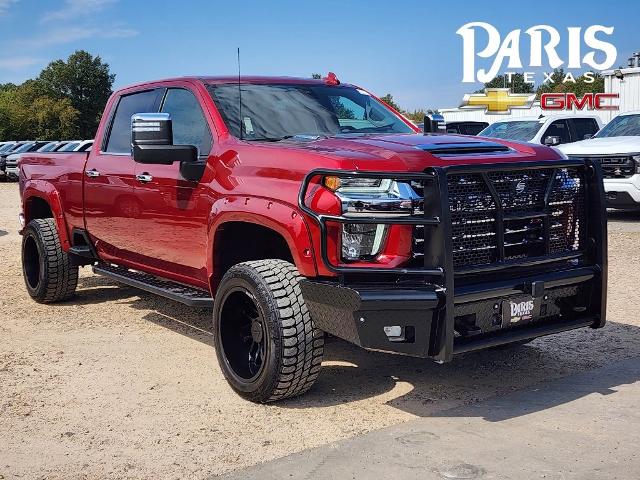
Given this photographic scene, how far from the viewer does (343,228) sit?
4.47 metres

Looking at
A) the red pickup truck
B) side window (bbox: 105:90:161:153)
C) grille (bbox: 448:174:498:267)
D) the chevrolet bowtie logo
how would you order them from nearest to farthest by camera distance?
the red pickup truck → grille (bbox: 448:174:498:267) → side window (bbox: 105:90:161:153) → the chevrolet bowtie logo

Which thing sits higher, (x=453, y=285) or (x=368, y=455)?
(x=453, y=285)

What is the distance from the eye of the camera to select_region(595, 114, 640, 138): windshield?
48.1ft

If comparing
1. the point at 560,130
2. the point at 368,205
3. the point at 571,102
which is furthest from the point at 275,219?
the point at 571,102

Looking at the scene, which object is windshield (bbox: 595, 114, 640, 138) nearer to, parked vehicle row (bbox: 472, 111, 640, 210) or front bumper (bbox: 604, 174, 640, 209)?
parked vehicle row (bbox: 472, 111, 640, 210)

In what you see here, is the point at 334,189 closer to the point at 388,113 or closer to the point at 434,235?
the point at 434,235

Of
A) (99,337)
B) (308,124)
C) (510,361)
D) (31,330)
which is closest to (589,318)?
(510,361)

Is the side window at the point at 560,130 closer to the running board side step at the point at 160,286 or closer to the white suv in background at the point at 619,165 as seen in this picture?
the white suv in background at the point at 619,165

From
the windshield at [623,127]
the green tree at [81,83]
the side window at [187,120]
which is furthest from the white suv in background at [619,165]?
the green tree at [81,83]

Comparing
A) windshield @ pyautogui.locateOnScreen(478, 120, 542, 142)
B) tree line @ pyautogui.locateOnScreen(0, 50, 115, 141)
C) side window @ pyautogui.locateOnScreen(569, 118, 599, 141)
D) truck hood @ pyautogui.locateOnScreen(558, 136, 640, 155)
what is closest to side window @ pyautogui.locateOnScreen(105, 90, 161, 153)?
truck hood @ pyautogui.locateOnScreen(558, 136, 640, 155)

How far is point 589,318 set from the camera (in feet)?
16.4

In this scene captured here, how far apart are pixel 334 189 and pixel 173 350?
2.38 m

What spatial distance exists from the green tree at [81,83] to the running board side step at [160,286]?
3168 inches

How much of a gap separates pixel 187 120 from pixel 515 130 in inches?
483
